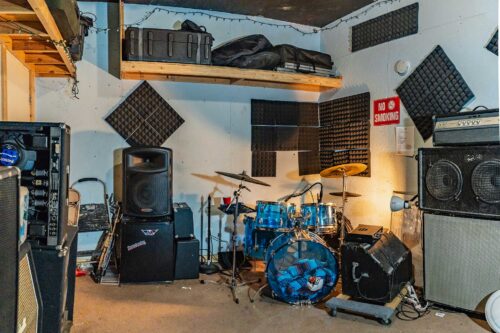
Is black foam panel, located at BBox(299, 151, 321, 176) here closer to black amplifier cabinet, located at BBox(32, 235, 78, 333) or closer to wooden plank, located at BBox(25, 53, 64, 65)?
wooden plank, located at BBox(25, 53, 64, 65)

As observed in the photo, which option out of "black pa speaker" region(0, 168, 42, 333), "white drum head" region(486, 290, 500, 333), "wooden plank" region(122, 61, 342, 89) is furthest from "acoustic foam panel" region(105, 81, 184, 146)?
"white drum head" region(486, 290, 500, 333)

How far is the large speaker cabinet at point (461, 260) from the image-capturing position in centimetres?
257

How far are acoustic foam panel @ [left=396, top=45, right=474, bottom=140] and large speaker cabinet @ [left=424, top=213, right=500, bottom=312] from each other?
37.7 inches

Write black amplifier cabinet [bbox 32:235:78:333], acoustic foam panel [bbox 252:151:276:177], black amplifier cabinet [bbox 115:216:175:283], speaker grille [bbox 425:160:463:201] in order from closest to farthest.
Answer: black amplifier cabinet [bbox 32:235:78:333] → speaker grille [bbox 425:160:463:201] → black amplifier cabinet [bbox 115:216:175:283] → acoustic foam panel [bbox 252:151:276:177]

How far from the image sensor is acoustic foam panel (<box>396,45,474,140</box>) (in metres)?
3.21

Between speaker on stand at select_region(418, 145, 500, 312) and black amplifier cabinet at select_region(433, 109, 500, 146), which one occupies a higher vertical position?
black amplifier cabinet at select_region(433, 109, 500, 146)

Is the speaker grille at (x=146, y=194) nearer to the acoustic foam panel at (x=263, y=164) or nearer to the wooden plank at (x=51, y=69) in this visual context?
the wooden plank at (x=51, y=69)

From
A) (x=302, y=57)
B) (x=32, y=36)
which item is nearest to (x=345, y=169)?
(x=302, y=57)

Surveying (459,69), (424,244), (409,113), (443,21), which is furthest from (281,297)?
(443,21)

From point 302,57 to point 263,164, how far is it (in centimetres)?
122

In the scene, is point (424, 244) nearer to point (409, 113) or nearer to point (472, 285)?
point (472, 285)

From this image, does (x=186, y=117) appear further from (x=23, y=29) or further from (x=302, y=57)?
(x=23, y=29)

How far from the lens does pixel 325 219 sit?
133 inches

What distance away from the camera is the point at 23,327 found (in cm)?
149
